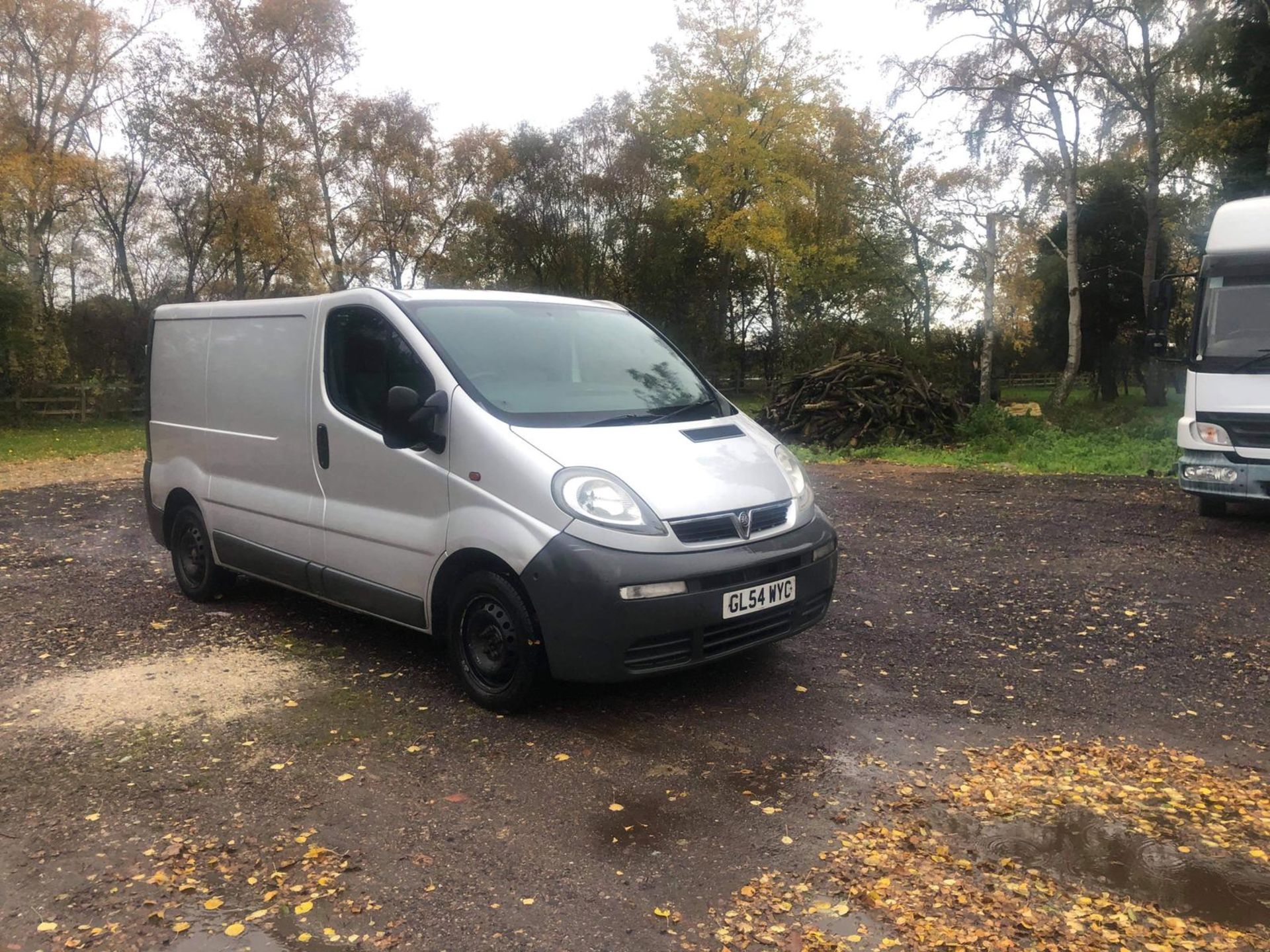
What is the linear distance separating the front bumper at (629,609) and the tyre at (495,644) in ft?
0.41

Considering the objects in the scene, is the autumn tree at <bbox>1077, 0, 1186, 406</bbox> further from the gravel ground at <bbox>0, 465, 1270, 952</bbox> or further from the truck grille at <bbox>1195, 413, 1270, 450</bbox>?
the gravel ground at <bbox>0, 465, 1270, 952</bbox>

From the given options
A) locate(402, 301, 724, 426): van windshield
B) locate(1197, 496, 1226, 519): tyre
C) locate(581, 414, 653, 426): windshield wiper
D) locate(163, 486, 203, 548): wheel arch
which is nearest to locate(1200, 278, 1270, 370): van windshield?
locate(1197, 496, 1226, 519): tyre

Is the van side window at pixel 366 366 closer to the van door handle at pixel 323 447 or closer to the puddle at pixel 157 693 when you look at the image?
the van door handle at pixel 323 447

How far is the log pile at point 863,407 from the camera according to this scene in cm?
1805

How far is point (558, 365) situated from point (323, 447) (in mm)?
1405

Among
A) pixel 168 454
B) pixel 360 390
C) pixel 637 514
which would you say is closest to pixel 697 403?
pixel 637 514

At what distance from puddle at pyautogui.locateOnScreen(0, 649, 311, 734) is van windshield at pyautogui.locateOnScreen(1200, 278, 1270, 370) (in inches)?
334

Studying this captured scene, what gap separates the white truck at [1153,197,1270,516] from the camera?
28.1 feet

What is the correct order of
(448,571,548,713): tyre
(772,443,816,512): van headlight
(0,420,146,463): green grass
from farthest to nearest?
(0,420,146,463): green grass < (772,443,816,512): van headlight < (448,571,548,713): tyre

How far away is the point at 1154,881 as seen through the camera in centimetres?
312

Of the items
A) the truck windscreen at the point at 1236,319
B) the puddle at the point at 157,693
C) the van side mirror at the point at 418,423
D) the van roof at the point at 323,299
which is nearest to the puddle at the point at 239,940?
the puddle at the point at 157,693

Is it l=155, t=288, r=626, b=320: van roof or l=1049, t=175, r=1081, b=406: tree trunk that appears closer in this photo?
l=155, t=288, r=626, b=320: van roof

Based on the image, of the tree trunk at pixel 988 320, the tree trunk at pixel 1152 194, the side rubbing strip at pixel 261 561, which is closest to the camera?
the side rubbing strip at pixel 261 561

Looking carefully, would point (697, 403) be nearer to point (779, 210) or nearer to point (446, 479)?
point (446, 479)
